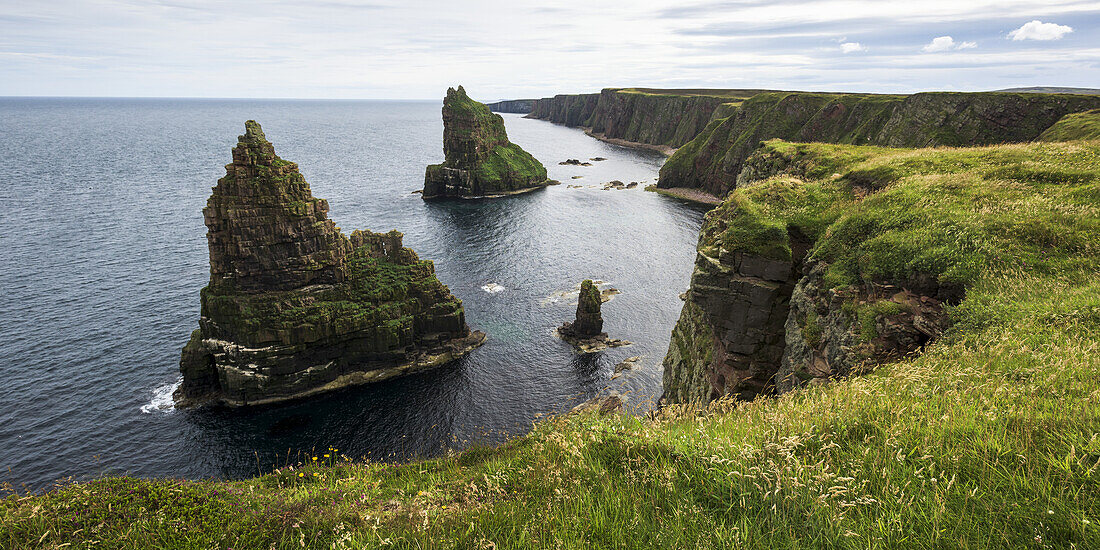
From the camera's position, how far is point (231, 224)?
47.3 m

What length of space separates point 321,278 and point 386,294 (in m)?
6.91

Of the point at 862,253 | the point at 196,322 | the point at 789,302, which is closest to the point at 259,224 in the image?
the point at 196,322

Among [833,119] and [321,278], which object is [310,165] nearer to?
[321,278]

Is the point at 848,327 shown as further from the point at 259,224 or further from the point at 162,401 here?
the point at 162,401

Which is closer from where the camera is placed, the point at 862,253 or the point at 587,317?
the point at 862,253

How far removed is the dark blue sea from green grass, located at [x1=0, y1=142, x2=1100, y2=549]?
11541 millimetres

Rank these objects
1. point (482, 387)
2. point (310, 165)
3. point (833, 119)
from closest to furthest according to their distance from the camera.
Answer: point (482, 387)
point (833, 119)
point (310, 165)

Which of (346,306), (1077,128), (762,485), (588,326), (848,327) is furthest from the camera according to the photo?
(1077,128)

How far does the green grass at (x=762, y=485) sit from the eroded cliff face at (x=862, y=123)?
98770 mm

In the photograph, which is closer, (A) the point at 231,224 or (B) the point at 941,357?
(B) the point at 941,357

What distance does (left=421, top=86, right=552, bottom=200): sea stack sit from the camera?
13788cm

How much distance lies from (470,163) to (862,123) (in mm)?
103654

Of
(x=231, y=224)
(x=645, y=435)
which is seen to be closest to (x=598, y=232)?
(x=231, y=224)

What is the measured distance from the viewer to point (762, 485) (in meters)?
6.40
